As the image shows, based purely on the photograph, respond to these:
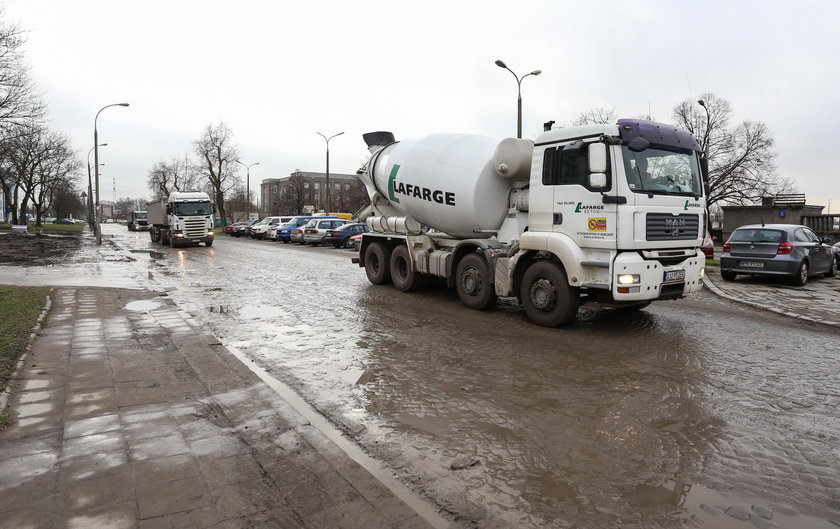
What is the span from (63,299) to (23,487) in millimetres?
8694

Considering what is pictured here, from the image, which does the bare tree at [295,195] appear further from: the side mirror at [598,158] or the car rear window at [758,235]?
the side mirror at [598,158]

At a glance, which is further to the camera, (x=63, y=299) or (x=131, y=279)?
(x=131, y=279)

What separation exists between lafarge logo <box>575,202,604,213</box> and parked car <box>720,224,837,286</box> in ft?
28.4

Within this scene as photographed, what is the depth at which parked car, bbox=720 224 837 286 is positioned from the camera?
13602mm

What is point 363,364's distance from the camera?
642 centimetres

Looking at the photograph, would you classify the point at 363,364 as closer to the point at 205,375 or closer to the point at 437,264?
the point at 205,375

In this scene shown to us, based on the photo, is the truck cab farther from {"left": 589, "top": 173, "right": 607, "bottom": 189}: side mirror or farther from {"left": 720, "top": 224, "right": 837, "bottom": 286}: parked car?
{"left": 720, "top": 224, "right": 837, "bottom": 286}: parked car

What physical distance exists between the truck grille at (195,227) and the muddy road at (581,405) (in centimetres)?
2329

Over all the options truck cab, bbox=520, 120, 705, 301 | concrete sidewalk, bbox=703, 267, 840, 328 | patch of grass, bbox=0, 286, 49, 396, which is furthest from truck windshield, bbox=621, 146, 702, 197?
patch of grass, bbox=0, 286, 49, 396

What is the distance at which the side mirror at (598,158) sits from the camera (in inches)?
299

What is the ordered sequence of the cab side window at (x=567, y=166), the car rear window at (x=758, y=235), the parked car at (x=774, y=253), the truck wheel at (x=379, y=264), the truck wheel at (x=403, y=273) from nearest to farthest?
the cab side window at (x=567, y=166)
the truck wheel at (x=403, y=273)
the truck wheel at (x=379, y=264)
the parked car at (x=774, y=253)
the car rear window at (x=758, y=235)

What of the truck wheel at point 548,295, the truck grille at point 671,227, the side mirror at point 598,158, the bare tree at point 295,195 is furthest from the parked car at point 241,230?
the truck grille at point 671,227

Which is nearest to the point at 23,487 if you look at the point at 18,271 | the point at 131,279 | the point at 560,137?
the point at 560,137

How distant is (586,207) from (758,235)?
8922 mm
